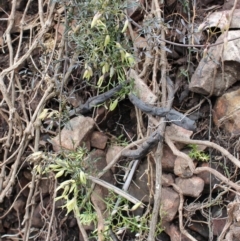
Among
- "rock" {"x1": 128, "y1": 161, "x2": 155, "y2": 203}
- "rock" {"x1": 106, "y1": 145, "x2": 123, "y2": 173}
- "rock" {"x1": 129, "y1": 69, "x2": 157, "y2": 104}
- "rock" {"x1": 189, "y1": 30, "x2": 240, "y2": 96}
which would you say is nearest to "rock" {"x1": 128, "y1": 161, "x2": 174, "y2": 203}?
"rock" {"x1": 128, "y1": 161, "x2": 155, "y2": 203}

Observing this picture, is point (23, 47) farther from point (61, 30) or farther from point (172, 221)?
point (172, 221)

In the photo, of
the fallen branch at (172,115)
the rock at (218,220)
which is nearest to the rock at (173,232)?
the rock at (218,220)

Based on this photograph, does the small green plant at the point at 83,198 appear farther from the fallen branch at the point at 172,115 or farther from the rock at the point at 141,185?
the fallen branch at the point at 172,115

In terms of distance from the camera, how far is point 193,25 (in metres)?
1.79

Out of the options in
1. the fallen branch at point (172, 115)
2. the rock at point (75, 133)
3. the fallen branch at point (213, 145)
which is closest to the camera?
the fallen branch at point (213, 145)

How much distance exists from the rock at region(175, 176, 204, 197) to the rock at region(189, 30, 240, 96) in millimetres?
345

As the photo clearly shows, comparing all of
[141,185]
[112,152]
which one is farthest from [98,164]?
[141,185]

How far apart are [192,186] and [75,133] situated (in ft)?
1.65

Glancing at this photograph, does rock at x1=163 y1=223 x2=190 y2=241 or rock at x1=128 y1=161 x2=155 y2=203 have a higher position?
rock at x1=128 y1=161 x2=155 y2=203

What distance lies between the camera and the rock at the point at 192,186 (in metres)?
1.62

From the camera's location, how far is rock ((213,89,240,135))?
5.47 feet

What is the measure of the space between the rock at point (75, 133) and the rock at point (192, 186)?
1.42 ft

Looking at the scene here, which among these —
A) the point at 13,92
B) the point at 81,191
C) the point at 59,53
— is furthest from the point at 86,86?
the point at 81,191

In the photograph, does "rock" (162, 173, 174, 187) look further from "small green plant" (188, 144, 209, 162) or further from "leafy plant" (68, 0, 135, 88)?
"leafy plant" (68, 0, 135, 88)
